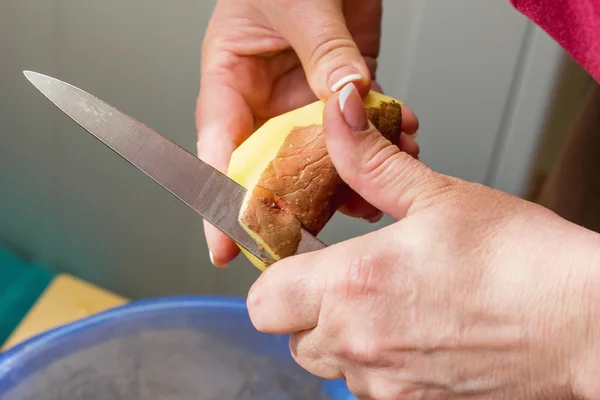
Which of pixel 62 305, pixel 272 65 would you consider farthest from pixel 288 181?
pixel 62 305

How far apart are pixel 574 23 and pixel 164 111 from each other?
0.66m

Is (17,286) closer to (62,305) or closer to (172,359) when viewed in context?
(62,305)

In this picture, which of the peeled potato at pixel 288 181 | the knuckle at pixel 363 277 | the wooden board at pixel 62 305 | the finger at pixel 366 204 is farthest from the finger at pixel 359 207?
the wooden board at pixel 62 305

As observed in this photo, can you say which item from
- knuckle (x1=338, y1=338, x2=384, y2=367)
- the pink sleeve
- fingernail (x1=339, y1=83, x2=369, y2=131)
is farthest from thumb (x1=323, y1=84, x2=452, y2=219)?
the pink sleeve

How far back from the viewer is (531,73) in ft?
2.76

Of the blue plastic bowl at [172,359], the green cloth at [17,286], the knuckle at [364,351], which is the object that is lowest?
the green cloth at [17,286]

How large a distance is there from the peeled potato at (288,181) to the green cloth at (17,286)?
75 cm

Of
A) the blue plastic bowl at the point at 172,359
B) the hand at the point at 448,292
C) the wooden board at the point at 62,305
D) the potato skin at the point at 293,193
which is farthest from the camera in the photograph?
the wooden board at the point at 62,305

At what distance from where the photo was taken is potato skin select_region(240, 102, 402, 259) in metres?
0.51

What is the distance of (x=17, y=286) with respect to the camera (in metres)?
1.17

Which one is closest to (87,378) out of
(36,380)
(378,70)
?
(36,380)

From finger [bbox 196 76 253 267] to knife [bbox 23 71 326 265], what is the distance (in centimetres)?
10

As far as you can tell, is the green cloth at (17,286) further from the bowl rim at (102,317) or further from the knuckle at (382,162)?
the knuckle at (382,162)

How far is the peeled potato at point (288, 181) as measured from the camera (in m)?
0.51
